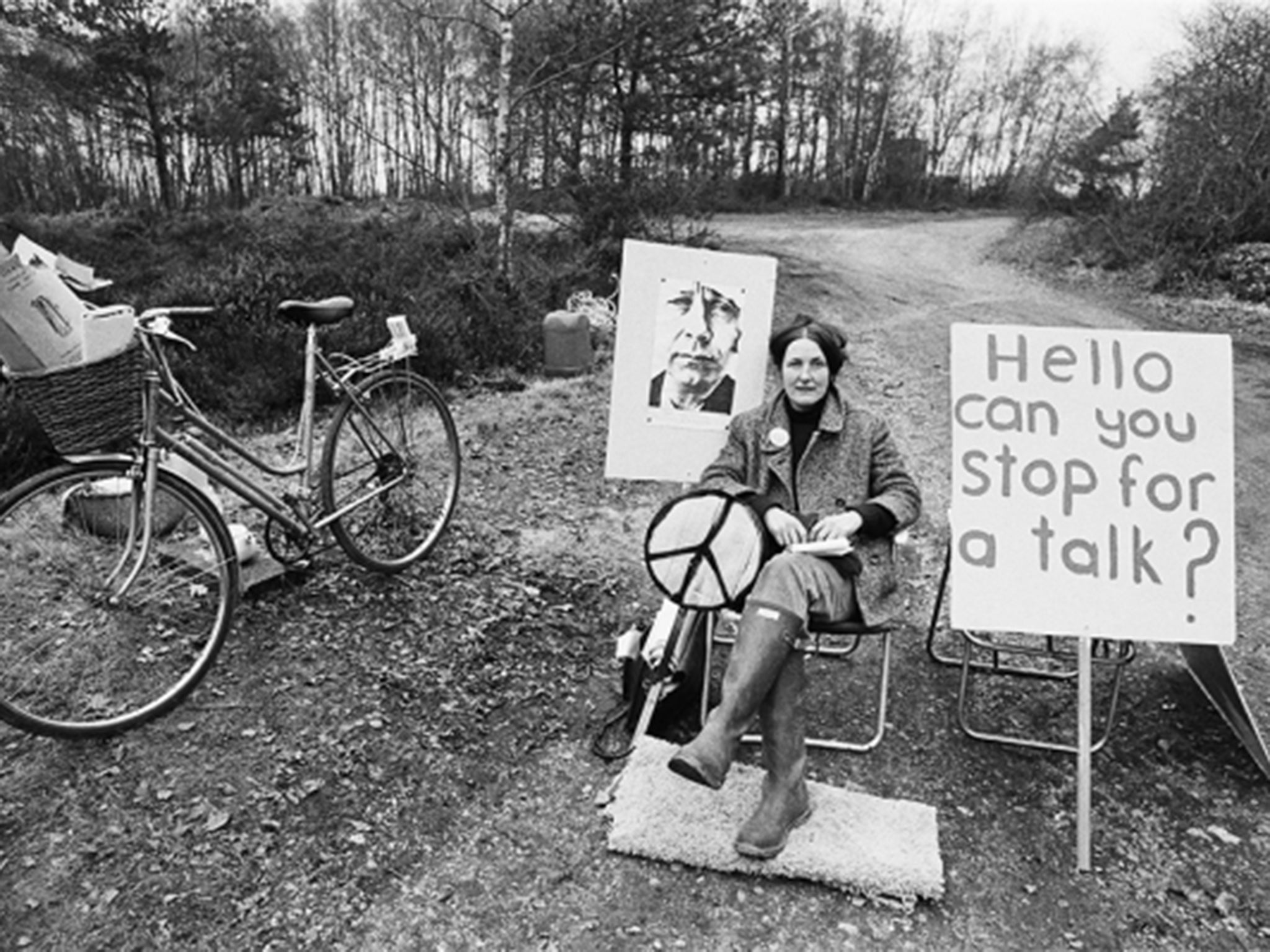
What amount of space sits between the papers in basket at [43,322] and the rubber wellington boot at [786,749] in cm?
205

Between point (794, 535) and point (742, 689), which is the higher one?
point (794, 535)

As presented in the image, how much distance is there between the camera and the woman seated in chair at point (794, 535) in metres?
2.22

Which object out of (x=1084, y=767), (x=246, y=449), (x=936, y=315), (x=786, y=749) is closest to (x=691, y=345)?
(x=786, y=749)

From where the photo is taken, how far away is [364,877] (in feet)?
7.01

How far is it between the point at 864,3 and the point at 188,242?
26.0m

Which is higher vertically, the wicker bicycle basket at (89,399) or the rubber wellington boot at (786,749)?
the wicker bicycle basket at (89,399)

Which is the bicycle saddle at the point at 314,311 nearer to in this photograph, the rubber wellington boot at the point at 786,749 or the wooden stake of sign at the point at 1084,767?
the rubber wellington boot at the point at 786,749

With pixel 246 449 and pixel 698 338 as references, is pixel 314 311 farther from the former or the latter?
pixel 698 338

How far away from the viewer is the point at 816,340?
Result: 9.02 ft

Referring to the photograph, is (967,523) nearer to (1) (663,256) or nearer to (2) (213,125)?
(1) (663,256)

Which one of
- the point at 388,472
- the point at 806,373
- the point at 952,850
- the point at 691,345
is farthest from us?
the point at 388,472

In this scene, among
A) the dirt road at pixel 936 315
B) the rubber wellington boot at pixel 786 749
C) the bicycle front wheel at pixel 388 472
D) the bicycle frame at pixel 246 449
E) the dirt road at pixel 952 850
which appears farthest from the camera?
the dirt road at pixel 936 315

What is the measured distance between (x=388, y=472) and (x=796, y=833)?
2.09m

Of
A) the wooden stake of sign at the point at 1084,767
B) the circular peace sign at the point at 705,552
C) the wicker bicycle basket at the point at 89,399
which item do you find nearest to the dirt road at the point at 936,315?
the wooden stake of sign at the point at 1084,767
